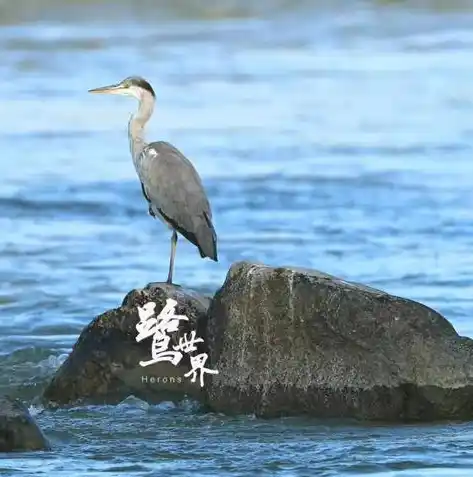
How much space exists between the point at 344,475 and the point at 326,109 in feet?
49.7

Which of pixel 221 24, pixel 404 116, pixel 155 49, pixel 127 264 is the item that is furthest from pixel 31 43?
pixel 127 264

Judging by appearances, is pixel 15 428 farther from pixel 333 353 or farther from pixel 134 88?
pixel 134 88

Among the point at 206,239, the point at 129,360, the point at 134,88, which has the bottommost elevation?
the point at 129,360

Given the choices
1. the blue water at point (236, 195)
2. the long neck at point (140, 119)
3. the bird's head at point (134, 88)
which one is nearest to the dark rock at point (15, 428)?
the blue water at point (236, 195)

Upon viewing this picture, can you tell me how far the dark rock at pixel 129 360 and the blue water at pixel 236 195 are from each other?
0.36 feet

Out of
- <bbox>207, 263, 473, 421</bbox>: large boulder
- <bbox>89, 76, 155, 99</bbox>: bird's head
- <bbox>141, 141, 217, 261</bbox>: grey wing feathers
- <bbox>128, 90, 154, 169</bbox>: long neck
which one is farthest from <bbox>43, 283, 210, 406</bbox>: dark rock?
<bbox>89, 76, 155, 99</bbox>: bird's head

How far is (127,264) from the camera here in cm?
1382

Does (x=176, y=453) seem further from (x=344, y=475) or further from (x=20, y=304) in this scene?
(x=20, y=304)

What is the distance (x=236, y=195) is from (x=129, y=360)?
7387 millimetres

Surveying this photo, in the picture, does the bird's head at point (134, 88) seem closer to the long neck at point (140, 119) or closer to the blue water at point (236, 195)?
the long neck at point (140, 119)

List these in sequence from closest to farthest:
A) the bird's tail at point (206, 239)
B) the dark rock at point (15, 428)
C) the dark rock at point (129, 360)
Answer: the dark rock at point (15, 428)
the dark rock at point (129, 360)
the bird's tail at point (206, 239)

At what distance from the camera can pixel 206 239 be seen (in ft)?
32.8

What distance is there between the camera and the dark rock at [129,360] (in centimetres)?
928

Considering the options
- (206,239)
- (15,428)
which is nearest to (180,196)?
(206,239)
